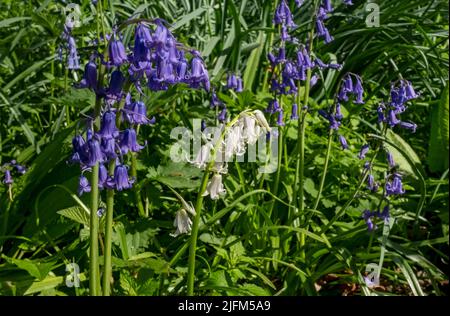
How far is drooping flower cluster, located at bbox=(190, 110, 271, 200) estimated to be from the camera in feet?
6.79

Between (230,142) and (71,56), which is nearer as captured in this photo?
(230,142)

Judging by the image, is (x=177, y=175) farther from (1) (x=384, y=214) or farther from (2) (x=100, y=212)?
(1) (x=384, y=214)

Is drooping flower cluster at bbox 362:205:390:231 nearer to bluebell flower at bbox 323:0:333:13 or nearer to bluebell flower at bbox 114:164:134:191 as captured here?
bluebell flower at bbox 323:0:333:13

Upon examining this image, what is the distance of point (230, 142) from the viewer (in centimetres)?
206

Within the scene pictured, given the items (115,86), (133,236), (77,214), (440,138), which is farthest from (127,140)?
(440,138)

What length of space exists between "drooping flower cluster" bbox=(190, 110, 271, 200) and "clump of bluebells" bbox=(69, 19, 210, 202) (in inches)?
7.3

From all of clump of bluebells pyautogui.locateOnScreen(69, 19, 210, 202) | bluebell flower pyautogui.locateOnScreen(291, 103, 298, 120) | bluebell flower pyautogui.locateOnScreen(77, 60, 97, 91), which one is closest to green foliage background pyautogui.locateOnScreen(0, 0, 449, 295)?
bluebell flower pyautogui.locateOnScreen(291, 103, 298, 120)

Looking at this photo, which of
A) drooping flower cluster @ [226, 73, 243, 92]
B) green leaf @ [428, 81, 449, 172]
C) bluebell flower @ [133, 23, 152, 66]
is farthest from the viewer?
green leaf @ [428, 81, 449, 172]

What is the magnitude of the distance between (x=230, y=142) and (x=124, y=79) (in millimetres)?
388

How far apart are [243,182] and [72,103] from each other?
938 millimetres

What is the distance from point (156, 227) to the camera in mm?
2980
